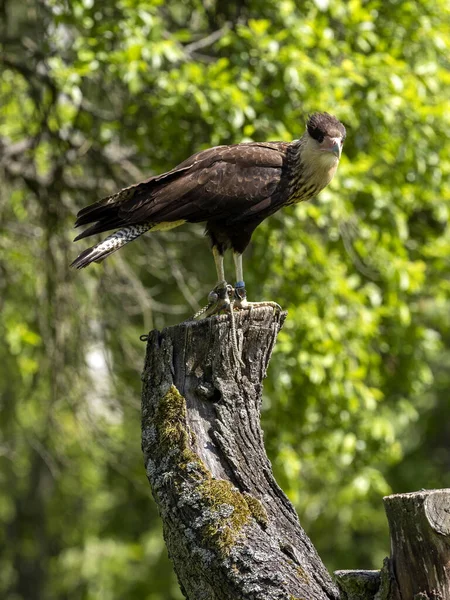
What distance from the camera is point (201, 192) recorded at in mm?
5109

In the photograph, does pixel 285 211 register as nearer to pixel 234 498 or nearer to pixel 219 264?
pixel 219 264

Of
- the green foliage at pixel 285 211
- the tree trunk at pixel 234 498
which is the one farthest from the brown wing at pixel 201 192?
the green foliage at pixel 285 211

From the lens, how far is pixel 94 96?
33.4 ft

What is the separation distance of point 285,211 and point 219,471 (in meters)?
4.34

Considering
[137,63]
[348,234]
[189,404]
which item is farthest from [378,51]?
[189,404]

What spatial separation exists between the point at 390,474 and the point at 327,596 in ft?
41.9

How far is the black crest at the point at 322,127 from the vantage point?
551 centimetres

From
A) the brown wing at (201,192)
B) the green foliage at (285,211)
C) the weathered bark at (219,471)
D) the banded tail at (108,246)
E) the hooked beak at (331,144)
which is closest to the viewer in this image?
the weathered bark at (219,471)

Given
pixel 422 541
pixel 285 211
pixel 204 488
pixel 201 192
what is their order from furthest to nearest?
1. pixel 285 211
2. pixel 201 192
3. pixel 204 488
4. pixel 422 541

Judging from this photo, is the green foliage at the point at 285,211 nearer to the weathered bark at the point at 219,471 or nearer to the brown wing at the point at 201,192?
the brown wing at the point at 201,192

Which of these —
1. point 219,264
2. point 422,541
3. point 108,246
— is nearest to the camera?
point 422,541

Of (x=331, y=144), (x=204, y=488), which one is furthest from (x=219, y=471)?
(x=331, y=144)

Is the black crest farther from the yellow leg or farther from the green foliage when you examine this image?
the green foliage

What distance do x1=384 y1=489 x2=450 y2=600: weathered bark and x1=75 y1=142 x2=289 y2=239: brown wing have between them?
6.95 feet
